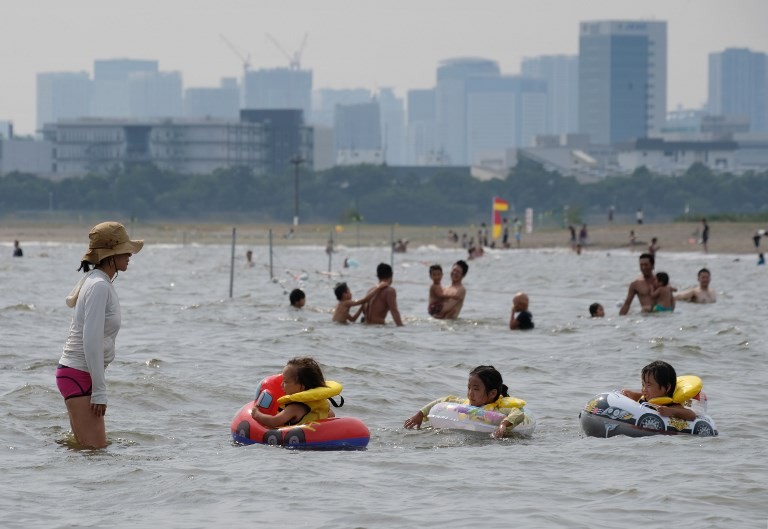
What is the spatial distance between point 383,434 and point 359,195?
139538 millimetres

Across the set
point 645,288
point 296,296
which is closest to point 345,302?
point 296,296

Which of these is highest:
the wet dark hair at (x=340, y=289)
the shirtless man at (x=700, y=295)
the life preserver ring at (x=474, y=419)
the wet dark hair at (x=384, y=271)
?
the wet dark hair at (x=384, y=271)

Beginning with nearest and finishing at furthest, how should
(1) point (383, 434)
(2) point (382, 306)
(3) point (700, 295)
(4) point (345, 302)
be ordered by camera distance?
(1) point (383, 434), (2) point (382, 306), (4) point (345, 302), (3) point (700, 295)

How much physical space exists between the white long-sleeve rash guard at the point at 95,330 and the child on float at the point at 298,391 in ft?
5.35

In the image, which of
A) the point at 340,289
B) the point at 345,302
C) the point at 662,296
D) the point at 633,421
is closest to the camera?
the point at 633,421

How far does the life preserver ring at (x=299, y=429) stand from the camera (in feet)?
38.9

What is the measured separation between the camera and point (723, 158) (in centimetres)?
19612

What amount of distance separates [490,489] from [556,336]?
41.9 feet

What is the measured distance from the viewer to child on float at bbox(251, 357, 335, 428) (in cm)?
1183

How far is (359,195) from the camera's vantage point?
152750 mm

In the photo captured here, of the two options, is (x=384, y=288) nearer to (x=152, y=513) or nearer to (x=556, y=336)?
(x=556, y=336)

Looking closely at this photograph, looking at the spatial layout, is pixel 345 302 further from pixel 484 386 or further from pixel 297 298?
pixel 484 386

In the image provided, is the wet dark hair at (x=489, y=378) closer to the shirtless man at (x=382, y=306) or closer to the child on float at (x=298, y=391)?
the child on float at (x=298, y=391)

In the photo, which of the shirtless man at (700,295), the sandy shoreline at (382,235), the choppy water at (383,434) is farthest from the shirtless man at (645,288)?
the sandy shoreline at (382,235)
